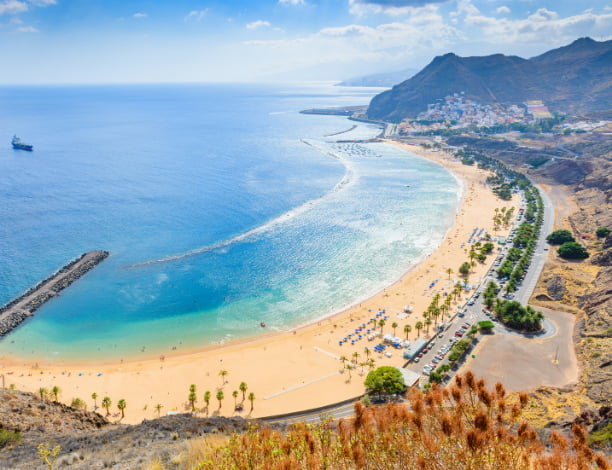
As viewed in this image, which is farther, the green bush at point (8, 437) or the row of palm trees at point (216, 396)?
the row of palm trees at point (216, 396)

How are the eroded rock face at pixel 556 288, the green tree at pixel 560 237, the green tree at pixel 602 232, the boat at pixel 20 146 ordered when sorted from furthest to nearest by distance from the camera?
the boat at pixel 20 146
the green tree at pixel 602 232
the green tree at pixel 560 237
the eroded rock face at pixel 556 288

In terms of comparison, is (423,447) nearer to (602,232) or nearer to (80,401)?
(80,401)

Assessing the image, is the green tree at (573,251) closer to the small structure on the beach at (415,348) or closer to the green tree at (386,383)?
the small structure on the beach at (415,348)

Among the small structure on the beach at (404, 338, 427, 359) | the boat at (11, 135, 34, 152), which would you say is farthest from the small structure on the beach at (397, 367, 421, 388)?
the boat at (11, 135, 34, 152)

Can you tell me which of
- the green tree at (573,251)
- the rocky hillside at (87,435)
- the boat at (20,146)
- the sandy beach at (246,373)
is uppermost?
the boat at (20,146)

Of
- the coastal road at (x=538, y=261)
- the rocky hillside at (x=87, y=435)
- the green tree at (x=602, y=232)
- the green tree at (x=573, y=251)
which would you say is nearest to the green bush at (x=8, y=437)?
the rocky hillside at (x=87, y=435)

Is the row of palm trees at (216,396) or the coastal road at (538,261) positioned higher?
the coastal road at (538,261)

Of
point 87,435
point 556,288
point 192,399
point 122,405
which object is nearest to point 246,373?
point 192,399
